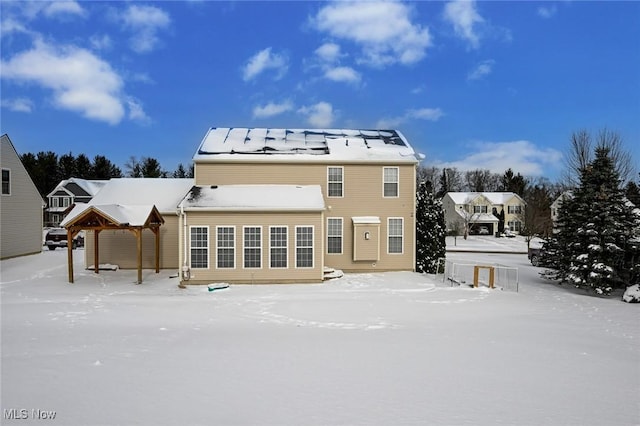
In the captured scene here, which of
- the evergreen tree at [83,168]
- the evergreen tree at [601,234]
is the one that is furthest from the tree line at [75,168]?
the evergreen tree at [601,234]

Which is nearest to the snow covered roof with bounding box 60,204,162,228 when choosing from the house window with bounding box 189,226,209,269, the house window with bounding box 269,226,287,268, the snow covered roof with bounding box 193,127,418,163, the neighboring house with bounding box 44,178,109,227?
the house window with bounding box 189,226,209,269

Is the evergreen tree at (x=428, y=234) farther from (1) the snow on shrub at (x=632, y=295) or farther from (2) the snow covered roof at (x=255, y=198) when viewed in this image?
(1) the snow on shrub at (x=632, y=295)

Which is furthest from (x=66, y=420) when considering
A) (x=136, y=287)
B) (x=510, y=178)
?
(x=510, y=178)

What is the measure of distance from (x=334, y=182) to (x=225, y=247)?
6045 millimetres

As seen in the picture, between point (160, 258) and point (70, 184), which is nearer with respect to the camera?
point (160, 258)

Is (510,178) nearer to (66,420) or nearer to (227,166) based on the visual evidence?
(227,166)

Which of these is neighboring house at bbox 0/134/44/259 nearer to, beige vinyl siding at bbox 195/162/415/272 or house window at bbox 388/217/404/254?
beige vinyl siding at bbox 195/162/415/272

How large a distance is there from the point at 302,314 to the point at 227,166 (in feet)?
33.1

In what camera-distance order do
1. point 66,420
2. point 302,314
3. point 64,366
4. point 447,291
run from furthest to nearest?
1. point 447,291
2. point 302,314
3. point 64,366
4. point 66,420

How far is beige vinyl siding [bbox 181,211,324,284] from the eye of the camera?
16594mm

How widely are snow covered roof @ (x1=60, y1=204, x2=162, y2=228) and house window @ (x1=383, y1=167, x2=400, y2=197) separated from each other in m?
10.3

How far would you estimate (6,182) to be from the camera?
24328mm

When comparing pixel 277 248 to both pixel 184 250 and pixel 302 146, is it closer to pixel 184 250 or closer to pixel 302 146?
pixel 184 250

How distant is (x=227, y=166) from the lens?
19344 millimetres
